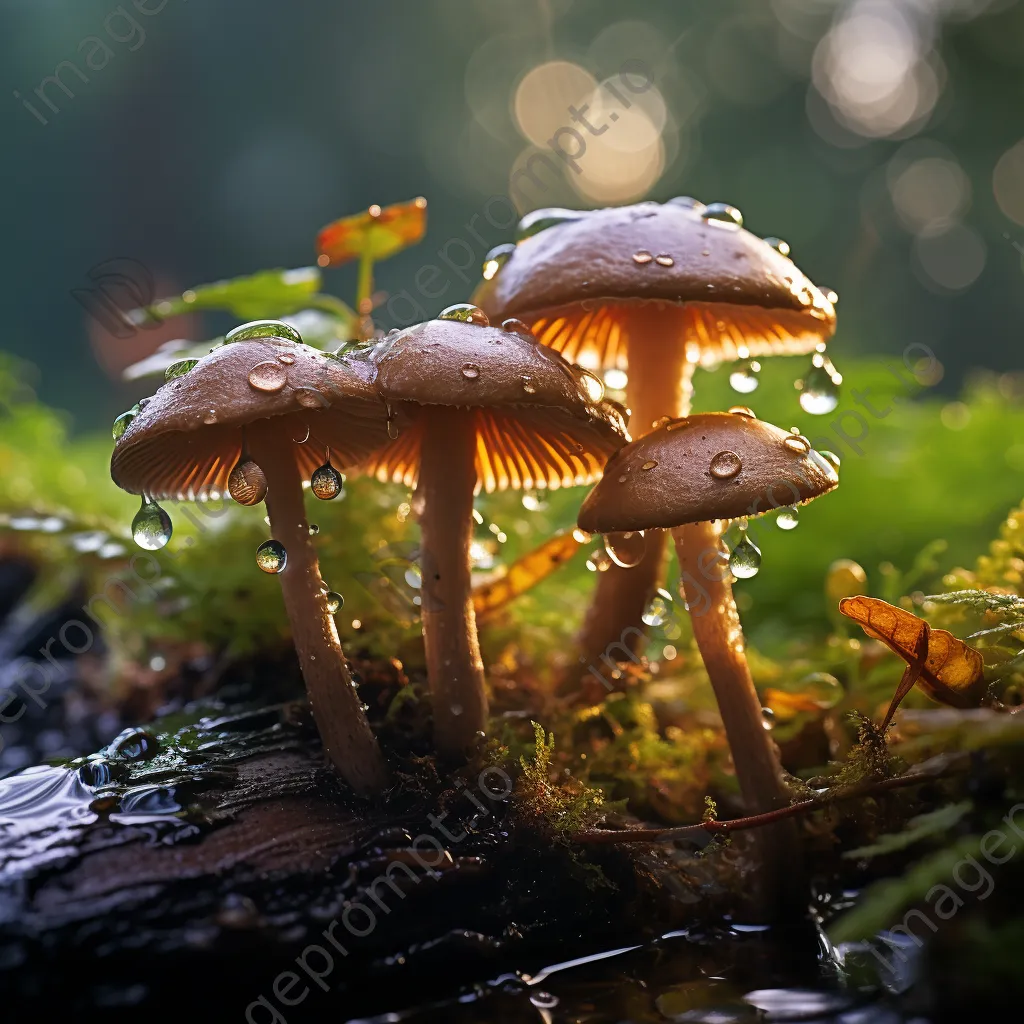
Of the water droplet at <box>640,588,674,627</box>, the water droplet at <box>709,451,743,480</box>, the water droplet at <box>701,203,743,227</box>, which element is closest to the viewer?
the water droplet at <box>709,451,743,480</box>

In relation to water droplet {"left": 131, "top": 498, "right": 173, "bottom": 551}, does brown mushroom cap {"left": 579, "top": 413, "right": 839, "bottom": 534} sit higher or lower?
lower

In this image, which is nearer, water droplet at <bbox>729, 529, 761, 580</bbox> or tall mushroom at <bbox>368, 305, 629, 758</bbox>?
tall mushroom at <bbox>368, 305, 629, 758</bbox>

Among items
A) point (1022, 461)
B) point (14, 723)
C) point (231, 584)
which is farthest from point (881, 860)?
point (1022, 461)

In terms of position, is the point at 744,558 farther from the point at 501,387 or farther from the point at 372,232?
the point at 372,232

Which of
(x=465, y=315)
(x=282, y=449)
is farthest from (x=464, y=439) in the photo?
(x=282, y=449)

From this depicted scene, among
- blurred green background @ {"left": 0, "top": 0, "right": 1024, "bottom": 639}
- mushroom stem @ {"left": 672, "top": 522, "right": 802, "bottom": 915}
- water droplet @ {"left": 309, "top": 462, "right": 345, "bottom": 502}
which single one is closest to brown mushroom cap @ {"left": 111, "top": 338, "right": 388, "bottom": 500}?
water droplet @ {"left": 309, "top": 462, "right": 345, "bottom": 502}

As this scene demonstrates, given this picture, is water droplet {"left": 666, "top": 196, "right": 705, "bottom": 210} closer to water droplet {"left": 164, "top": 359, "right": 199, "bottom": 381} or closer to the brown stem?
A: water droplet {"left": 164, "top": 359, "right": 199, "bottom": 381}
